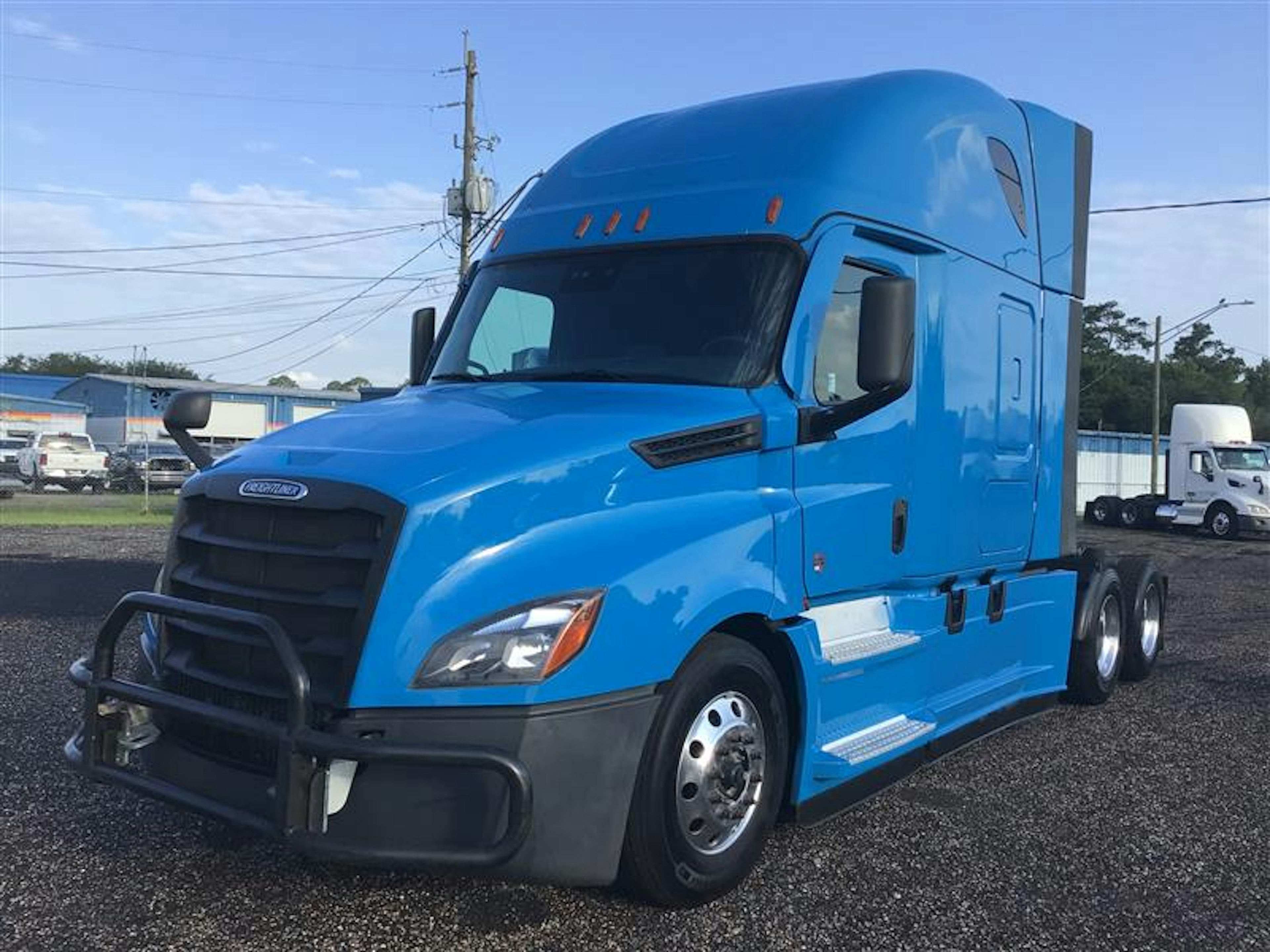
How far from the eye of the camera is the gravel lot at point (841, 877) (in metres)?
3.76

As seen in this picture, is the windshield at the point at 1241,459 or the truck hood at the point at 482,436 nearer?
A: the truck hood at the point at 482,436

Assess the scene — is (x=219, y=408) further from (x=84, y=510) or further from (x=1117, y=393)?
(x=1117, y=393)

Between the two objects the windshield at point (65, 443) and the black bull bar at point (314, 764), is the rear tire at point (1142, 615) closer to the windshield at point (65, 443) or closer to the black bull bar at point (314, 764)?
the black bull bar at point (314, 764)

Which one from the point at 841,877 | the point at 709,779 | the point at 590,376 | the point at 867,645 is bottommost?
the point at 841,877

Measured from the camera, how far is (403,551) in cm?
337

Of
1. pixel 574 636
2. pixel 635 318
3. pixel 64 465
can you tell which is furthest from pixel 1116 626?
pixel 64 465

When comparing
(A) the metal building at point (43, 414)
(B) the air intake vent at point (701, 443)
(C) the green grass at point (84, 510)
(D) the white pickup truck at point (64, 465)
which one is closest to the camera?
(B) the air intake vent at point (701, 443)

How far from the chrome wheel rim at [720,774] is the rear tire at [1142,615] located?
17.2ft

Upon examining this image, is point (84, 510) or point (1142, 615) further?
point (84, 510)

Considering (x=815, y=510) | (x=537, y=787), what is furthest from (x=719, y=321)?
(x=537, y=787)

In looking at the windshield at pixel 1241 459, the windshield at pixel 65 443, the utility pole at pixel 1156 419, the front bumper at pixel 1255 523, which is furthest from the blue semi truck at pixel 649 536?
the windshield at pixel 65 443

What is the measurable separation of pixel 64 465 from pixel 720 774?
124 feet

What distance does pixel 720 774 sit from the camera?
12.9 feet

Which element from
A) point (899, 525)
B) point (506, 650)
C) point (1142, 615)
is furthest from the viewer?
point (1142, 615)
